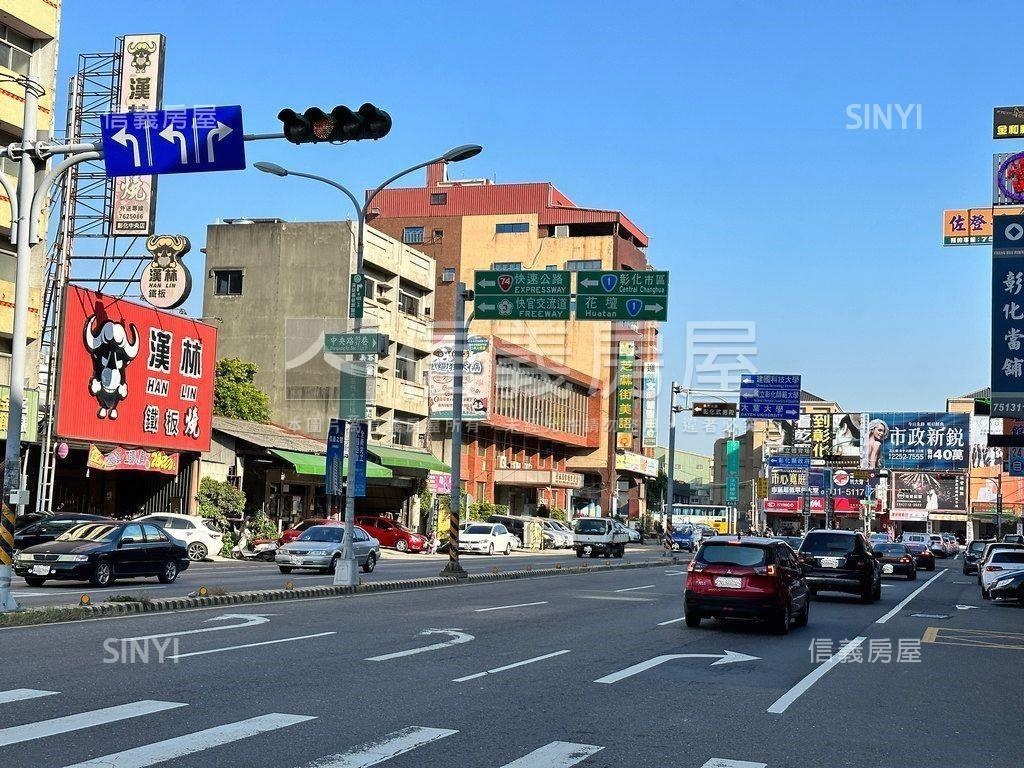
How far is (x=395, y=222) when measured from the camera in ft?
326

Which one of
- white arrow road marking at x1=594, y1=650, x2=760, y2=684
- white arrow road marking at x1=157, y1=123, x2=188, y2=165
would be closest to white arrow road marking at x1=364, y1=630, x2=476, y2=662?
white arrow road marking at x1=594, y1=650, x2=760, y2=684

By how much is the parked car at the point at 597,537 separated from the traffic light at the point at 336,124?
42.3m

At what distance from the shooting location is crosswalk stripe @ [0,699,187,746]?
28.5ft

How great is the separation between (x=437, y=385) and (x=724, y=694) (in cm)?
5534

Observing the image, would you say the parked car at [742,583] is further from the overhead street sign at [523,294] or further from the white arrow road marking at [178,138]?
the overhead street sign at [523,294]

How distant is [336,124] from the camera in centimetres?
1447

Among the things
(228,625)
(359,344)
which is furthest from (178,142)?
(359,344)

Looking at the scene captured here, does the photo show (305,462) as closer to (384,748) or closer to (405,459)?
(405,459)

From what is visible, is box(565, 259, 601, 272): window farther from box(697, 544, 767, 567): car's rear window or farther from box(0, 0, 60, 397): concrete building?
box(697, 544, 767, 567): car's rear window

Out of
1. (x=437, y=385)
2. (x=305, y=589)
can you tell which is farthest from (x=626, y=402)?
(x=305, y=589)

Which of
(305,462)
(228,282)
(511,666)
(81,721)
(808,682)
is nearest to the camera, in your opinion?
(81,721)

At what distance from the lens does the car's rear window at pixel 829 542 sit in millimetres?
27906

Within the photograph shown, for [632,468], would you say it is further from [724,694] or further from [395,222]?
[724,694]

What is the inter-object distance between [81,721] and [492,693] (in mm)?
3904
